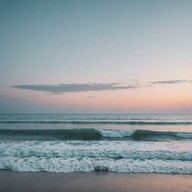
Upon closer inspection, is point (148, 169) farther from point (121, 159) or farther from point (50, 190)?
point (50, 190)

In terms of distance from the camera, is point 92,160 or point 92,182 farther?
point 92,160

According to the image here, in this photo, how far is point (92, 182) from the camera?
337 inches

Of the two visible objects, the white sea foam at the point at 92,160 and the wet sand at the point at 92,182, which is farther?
the white sea foam at the point at 92,160

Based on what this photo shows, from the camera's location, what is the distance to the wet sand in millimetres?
7797

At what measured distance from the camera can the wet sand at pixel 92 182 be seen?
25.6 feet

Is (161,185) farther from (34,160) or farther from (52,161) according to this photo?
(34,160)

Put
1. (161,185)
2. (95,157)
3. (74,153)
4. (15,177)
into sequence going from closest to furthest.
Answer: (161,185), (15,177), (95,157), (74,153)

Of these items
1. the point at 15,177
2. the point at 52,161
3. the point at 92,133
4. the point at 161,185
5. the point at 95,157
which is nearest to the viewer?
the point at 161,185

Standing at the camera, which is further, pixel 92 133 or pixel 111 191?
pixel 92 133

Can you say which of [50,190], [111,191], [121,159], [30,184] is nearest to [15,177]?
[30,184]

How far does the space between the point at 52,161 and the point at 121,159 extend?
3.17 m

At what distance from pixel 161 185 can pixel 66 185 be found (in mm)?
3004

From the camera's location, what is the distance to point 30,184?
831 centimetres

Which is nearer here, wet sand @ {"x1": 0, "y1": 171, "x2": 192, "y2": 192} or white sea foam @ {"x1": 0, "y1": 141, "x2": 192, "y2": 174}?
wet sand @ {"x1": 0, "y1": 171, "x2": 192, "y2": 192}
